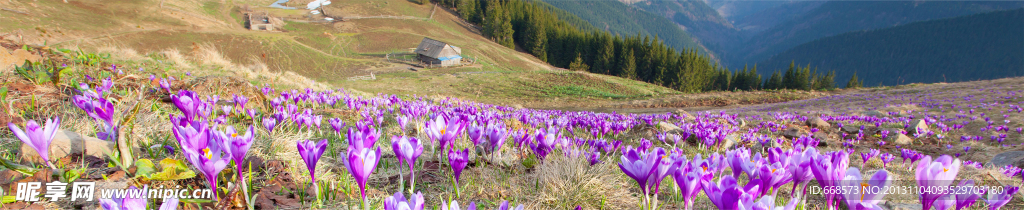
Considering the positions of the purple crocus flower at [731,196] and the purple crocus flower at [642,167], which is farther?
the purple crocus flower at [642,167]

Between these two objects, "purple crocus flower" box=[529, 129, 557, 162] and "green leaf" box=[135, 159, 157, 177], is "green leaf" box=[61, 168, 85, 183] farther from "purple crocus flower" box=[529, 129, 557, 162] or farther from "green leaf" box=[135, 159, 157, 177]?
"purple crocus flower" box=[529, 129, 557, 162]

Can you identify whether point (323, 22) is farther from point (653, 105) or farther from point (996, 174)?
point (996, 174)

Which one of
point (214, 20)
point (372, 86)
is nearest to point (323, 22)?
point (214, 20)

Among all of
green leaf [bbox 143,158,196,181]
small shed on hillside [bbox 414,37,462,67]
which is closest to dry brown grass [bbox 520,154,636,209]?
green leaf [bbox 143,158,196,181]

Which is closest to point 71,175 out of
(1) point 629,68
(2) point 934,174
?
(2) point 934,174

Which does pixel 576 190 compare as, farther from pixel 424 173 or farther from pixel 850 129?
pixel 850 129

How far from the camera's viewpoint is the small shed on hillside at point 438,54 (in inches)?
2050

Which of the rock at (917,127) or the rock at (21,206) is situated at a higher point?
the rock at (917,127)

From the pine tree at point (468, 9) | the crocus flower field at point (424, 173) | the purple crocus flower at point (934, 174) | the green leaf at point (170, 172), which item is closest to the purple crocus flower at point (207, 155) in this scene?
the crocus flower field at point (424, 173)

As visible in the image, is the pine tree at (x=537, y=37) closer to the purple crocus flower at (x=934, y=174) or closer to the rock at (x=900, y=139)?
the rock at (x=900, y=139)

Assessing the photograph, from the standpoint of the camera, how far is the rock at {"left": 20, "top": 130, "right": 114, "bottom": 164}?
2.41m

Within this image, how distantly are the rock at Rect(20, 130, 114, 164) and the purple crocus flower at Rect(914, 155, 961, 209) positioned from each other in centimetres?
421

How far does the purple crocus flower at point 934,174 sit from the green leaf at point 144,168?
3.58 m

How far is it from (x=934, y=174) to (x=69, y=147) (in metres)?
4.62
